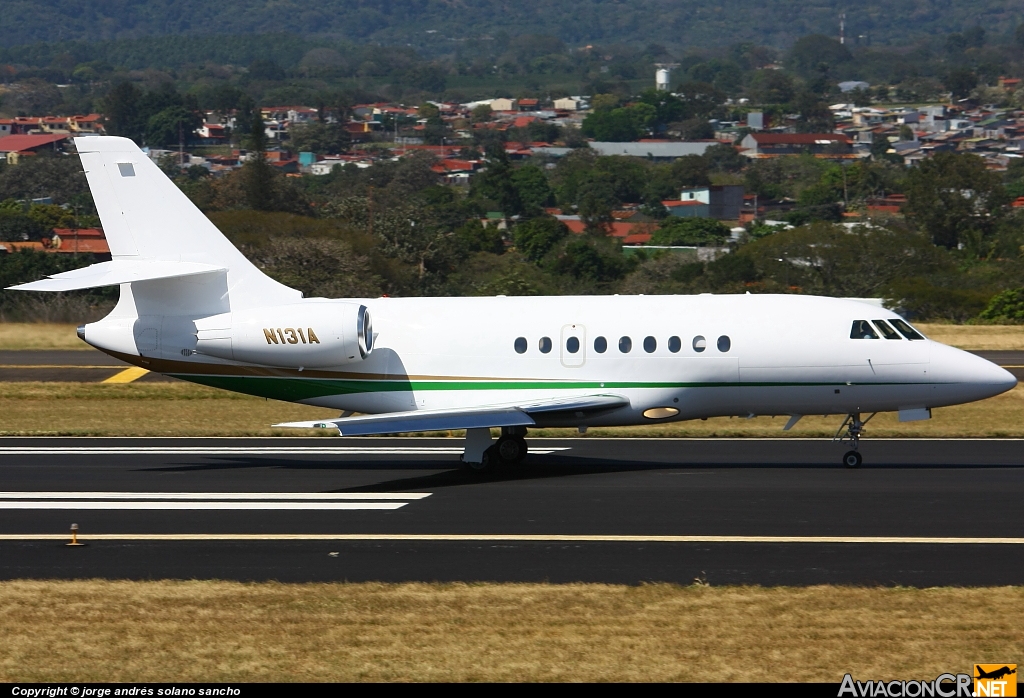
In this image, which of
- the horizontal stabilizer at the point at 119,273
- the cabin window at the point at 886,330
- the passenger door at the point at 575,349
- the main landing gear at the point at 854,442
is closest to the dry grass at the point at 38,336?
the horizontal stabilizer at the point at 119,273

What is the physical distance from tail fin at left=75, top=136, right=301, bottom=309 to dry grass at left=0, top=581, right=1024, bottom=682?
8629 mm

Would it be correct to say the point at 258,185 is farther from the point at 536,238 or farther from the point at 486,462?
the point at 486,462

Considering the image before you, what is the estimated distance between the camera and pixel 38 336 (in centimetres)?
4812

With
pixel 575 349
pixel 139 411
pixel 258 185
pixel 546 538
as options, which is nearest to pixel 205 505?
pixel 546 538

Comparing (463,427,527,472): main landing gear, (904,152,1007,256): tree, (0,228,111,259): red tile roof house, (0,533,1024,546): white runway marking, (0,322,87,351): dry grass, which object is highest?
(0,533,1024,546): white runway marking

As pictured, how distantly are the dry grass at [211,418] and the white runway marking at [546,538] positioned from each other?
9462 millimetres

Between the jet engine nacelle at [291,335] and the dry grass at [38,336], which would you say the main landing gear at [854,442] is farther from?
the dry grass at [38,336]

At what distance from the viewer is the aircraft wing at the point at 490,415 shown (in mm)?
20984

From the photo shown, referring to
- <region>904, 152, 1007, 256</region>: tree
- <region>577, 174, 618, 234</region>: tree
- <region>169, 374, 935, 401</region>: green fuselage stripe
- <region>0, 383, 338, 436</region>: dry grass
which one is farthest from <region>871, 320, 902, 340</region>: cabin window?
<region>577, 174, 618, 234</region>: tree

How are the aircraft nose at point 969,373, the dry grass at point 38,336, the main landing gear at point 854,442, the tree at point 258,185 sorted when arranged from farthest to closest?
the tree at point 258,185 → the dry grass at point 38,336 → the main landing gear at point 854,442 → the aircraft nose at point 969,373

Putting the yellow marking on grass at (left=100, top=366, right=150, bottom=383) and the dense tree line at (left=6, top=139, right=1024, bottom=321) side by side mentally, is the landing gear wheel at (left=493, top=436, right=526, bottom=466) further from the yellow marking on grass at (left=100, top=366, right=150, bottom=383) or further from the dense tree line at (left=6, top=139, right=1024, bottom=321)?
the dense tree line at (left=6, top=139, right=1024, bottom=321)

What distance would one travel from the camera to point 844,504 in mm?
19156

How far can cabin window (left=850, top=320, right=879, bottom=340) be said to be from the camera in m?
21.8

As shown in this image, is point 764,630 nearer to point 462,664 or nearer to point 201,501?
point 462,664
